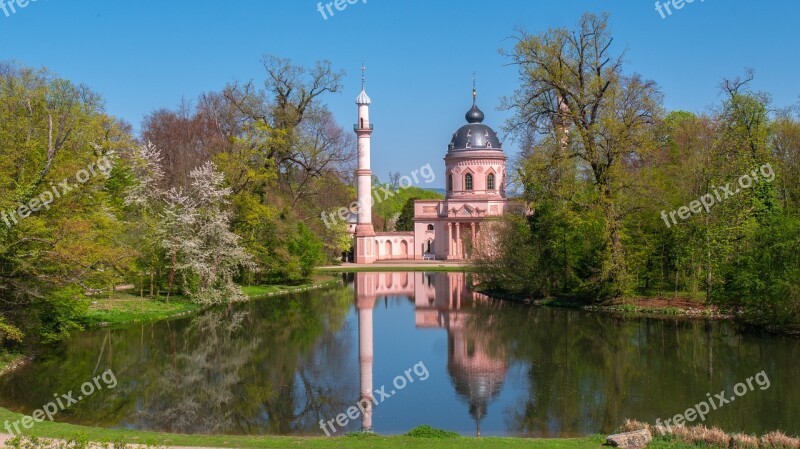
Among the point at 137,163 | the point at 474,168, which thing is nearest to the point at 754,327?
the point at 137,163

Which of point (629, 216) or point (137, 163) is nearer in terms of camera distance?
point (629, 216)

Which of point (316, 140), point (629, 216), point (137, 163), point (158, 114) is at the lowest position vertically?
point (629, 216)

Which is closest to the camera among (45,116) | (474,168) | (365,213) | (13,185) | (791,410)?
(791,410)

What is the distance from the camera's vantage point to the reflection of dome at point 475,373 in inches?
557

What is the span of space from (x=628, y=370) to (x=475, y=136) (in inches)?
2062

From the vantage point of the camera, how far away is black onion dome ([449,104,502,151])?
67.3m

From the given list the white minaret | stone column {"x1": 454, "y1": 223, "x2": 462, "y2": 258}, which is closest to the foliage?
the white minaret

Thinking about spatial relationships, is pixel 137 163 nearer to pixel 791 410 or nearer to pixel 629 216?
pixel 629 216

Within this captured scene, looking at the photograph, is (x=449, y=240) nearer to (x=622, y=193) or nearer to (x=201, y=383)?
(x=622, y=193)

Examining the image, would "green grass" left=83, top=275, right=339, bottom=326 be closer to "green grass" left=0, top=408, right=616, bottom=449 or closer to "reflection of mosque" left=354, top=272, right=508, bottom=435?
"reflection of mosque" left=354, top=272, right=508, bottom=435

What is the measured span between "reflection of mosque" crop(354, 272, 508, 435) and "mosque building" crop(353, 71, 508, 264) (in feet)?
60.3

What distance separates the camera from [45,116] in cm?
2153

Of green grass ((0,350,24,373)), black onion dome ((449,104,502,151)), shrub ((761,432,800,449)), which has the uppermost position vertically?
black onion dome ((449,104,502,151))

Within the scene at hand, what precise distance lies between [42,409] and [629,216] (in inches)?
814
